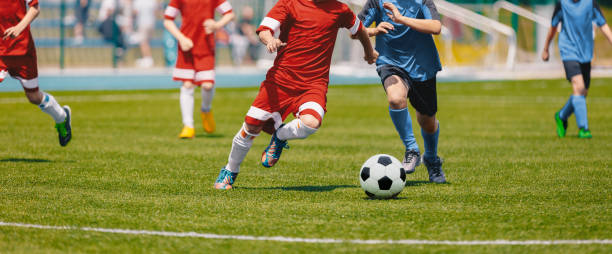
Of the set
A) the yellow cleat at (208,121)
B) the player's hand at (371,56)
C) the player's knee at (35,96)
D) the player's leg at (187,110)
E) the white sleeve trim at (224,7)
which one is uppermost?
the player's hand at (371,56)

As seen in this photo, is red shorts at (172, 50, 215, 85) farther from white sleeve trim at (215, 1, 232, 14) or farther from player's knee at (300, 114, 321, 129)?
player's knee at (300, 114, 321, 129)

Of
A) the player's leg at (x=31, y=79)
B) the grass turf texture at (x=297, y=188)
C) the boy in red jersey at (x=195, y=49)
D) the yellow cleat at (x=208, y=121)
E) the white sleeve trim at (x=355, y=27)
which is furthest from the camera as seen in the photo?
the yellow cleat at (x=208, y=121)

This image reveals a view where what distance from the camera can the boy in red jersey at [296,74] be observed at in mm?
6918

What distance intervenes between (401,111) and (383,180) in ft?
4.24

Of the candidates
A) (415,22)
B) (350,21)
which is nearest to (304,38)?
(350,21)

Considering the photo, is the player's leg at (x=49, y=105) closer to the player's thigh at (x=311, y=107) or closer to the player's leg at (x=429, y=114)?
the player's thigh at (x=311, y=107)

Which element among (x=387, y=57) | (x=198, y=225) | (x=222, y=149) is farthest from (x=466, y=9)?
(x=198, y=225)

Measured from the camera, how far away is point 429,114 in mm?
7750

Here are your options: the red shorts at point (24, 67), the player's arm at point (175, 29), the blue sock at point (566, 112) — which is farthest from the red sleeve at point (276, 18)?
the blue sock at point (566, 112)

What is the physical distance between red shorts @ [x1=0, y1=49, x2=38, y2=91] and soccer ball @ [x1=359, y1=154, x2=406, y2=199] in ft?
13.3

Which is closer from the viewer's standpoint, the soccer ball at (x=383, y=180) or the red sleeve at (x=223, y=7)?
the soccer ball at (x=383, y=180)

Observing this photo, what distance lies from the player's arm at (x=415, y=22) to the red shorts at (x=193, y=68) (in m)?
4.92

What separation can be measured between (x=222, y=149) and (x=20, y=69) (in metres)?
2.52

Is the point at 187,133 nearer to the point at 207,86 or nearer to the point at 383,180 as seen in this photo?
the point at 207,86
